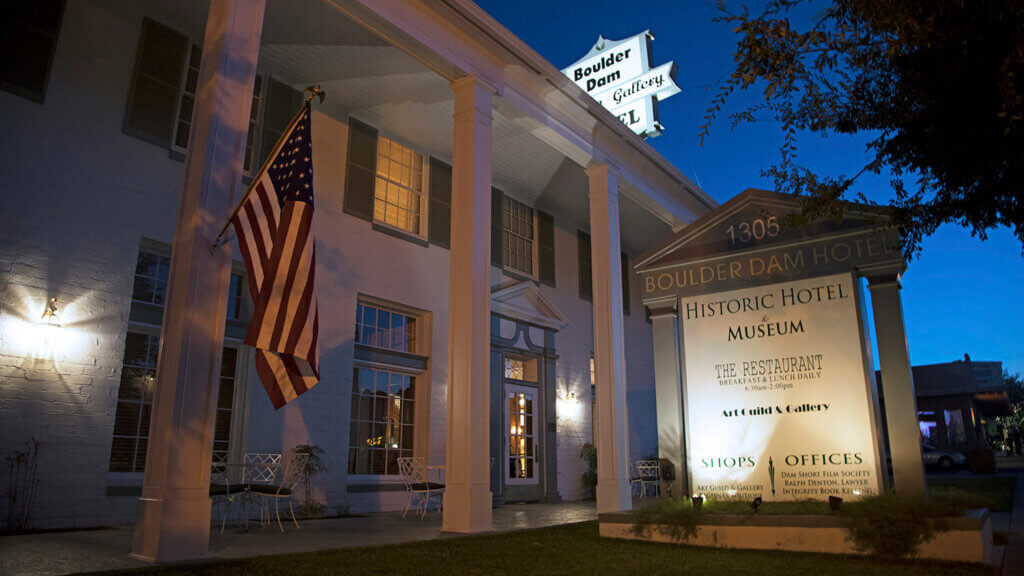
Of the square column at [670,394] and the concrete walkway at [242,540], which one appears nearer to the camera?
the concrete walkway at [242,540]

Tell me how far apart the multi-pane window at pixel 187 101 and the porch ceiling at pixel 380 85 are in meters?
0.94

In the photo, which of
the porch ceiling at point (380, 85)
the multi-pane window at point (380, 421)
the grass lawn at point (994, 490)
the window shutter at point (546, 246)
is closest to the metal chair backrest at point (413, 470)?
the multi-pane window at point (380, 421)

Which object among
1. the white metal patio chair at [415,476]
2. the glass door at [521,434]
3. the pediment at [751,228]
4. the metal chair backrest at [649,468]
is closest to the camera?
the pediment at [751,228]

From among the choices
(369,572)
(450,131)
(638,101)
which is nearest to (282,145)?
(369,572)

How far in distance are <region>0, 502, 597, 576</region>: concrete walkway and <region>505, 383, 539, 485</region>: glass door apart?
3390mm

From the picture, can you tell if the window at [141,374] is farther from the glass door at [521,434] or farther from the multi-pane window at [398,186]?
the glass door at [521,434]

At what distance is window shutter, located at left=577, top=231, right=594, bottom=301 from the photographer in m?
16.0

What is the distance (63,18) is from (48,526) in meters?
5.66

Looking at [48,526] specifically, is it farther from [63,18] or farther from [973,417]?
[973,417]

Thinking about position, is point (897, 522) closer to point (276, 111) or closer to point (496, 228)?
point (276, 111)

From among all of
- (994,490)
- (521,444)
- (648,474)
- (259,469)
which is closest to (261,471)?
(259,469)

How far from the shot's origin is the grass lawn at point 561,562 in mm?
4480

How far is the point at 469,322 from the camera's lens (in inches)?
311

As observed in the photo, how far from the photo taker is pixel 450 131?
1179 centimetres
